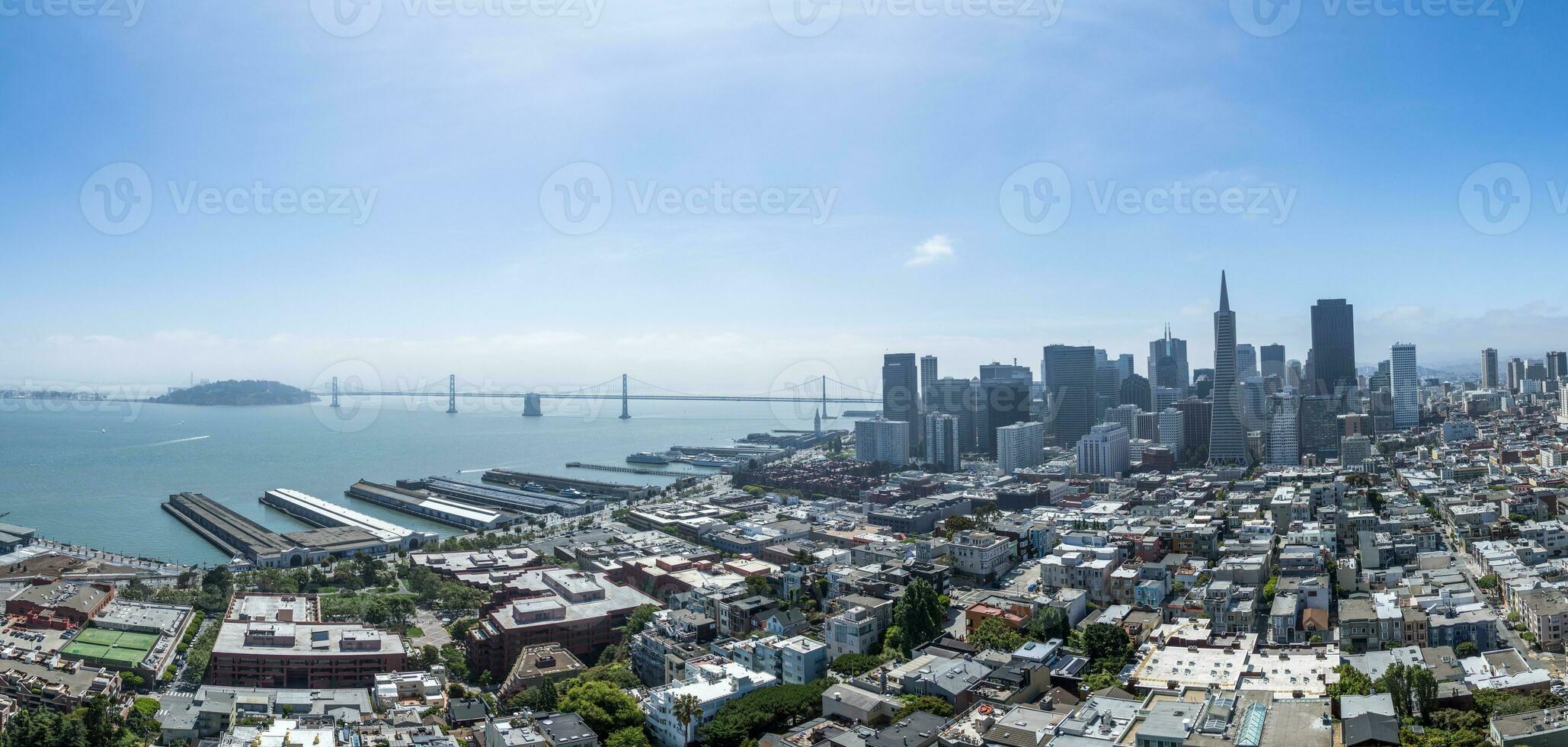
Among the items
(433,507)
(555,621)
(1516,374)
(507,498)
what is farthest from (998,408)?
(1516,374)

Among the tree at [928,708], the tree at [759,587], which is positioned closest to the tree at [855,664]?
the tree at [928,708]

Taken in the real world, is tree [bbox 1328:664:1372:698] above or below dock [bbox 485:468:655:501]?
above

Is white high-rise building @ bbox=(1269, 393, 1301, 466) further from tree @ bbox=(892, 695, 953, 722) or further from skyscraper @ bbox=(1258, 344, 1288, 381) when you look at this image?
tree @ bbox=(892, 695, 953, 722)

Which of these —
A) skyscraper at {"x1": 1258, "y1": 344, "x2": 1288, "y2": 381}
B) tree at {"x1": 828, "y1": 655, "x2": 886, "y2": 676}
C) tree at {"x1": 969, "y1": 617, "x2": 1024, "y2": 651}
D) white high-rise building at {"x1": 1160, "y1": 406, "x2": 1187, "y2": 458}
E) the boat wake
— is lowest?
tree at {"x1": 828, "y1": 655, "x2": 886, "y2": 676}

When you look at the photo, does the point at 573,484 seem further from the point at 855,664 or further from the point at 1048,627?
the point at 1048,627

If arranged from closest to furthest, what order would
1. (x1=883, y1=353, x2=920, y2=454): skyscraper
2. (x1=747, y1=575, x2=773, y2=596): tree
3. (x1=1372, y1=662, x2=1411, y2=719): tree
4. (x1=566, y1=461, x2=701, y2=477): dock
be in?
(x1=1372, y1=662, x2=1411, y2=719): tree
(x1=747, y1=575, x2=773, y2=596): tree
(x1=566, y1=461, x2=701, y2=477): dock
(x1=883, y1=353, x2=920, y2=454): skyscraper

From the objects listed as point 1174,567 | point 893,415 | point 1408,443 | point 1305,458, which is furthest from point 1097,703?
point 893,415

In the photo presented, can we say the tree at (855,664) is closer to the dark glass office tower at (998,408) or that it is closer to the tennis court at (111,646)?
the tennis court at (111,646)

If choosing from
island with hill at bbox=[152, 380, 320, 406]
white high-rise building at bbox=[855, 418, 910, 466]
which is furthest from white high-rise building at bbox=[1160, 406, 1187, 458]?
island with hill at bbox=[152, 380, 320, 406]
